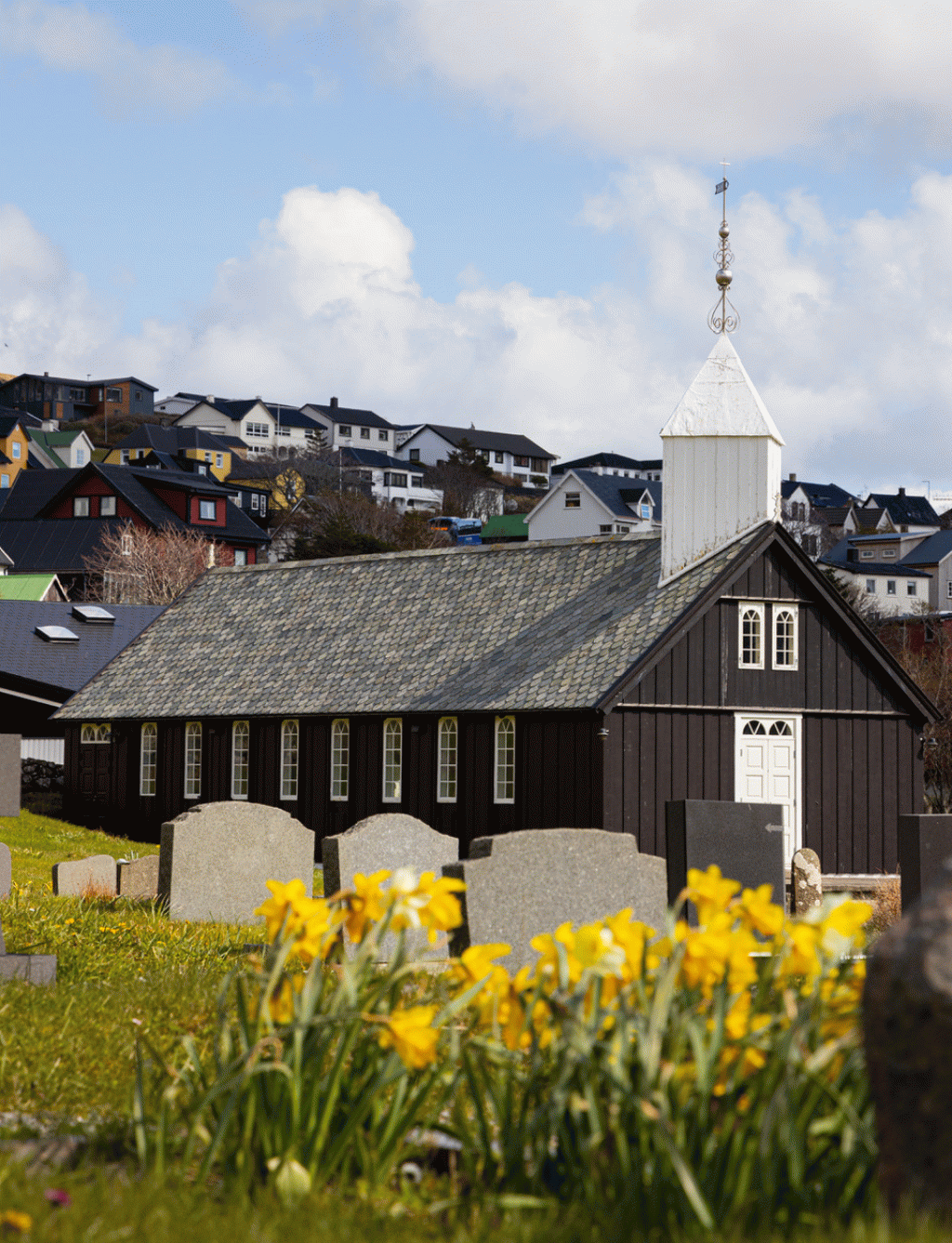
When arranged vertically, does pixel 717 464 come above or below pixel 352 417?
below

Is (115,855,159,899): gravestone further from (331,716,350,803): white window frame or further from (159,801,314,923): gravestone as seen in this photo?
(331,716,350,803): white window frame

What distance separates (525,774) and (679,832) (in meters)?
13.7

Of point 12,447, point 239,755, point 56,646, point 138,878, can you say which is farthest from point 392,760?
point 12,447

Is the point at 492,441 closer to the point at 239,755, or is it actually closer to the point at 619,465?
the point at 619,465

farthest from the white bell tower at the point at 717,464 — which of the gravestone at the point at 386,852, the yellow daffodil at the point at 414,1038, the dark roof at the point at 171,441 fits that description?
the dark roof at the point at 171,441

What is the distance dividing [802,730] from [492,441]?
13840 centimetres

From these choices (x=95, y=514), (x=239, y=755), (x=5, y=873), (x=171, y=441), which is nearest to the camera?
(x=5, y=873)

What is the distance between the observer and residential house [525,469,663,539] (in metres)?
105

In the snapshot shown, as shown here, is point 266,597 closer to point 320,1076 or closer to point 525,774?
point 525,774

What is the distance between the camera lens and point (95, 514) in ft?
271

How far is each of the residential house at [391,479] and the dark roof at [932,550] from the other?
4158 centimetres

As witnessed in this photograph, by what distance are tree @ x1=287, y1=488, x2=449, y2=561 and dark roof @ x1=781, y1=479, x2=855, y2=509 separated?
58439 mm

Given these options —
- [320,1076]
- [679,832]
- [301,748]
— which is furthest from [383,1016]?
[301,748]

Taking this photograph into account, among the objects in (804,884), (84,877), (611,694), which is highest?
(611,694)
